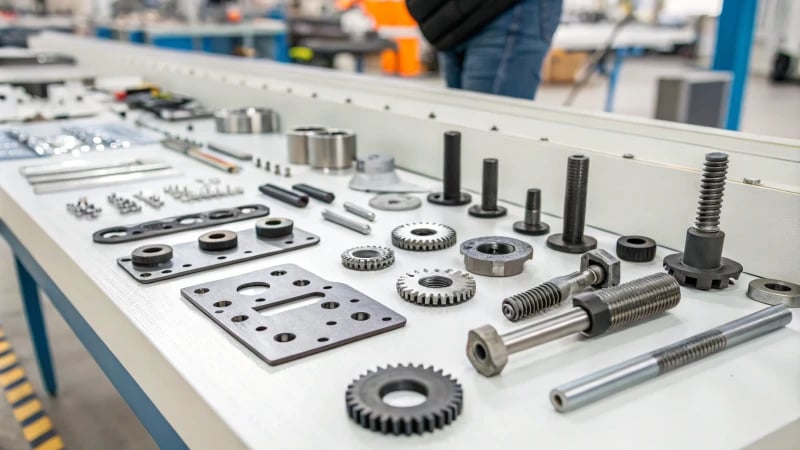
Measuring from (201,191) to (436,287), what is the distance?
586mm

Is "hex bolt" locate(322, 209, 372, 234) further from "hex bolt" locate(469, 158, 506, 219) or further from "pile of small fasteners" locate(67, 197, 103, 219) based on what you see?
"pile of small fasteners" locate(67, 197, 103, 219)

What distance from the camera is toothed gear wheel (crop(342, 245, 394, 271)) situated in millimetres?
865

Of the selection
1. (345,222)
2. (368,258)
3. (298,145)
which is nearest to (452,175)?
(345,222)

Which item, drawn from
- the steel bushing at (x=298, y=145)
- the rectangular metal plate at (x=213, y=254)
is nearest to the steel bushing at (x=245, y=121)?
the steel bushing at (x=298, y=145)

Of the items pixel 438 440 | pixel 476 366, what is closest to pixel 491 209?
pixel 476 366

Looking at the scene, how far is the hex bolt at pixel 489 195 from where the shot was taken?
1.05 m

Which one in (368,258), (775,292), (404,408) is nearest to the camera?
(404,408)

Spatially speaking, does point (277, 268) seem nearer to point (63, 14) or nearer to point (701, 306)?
point (701, 306)

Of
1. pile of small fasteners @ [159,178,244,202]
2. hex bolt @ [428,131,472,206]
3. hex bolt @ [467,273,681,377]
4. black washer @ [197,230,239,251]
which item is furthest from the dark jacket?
hex bolt @ [467,273,681,377]

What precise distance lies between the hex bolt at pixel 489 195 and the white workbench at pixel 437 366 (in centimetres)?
14

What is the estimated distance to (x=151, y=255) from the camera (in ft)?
2.82

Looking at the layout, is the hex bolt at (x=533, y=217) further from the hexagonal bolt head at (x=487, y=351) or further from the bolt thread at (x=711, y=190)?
the hexagonal bolt head at (x=487, y=351)

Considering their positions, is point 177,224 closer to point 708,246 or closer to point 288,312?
point 288,312

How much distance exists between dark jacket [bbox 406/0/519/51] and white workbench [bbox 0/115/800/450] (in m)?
0.94
